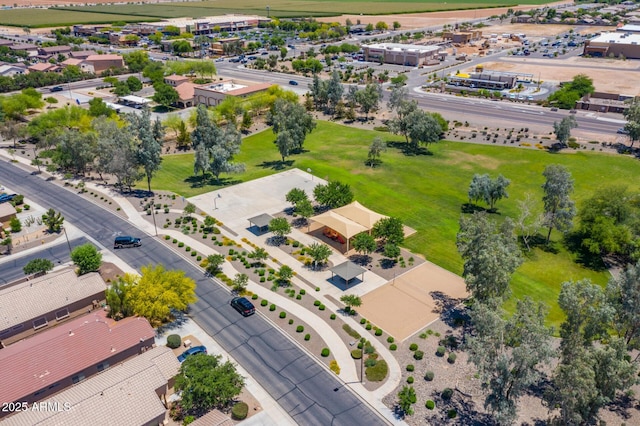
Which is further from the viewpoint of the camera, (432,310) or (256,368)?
(432,310)

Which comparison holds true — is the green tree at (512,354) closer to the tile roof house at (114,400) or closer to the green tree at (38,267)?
the tile roof house at (114,400)

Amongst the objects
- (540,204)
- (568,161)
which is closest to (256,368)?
(540,204)

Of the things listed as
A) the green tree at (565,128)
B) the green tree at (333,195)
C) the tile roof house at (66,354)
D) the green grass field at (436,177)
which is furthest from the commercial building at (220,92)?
the tile roof house at (66,354)

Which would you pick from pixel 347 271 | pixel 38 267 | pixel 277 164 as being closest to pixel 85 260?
pixel 38 267

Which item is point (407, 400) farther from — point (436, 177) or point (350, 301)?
point (436, 177)

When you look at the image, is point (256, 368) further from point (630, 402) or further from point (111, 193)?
point (111, 193)

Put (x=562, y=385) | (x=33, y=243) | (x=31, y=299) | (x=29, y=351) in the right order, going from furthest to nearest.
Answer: (x=33, y=243), (x=31, y=299), (x=29, y=351), (x=562, y=385)
